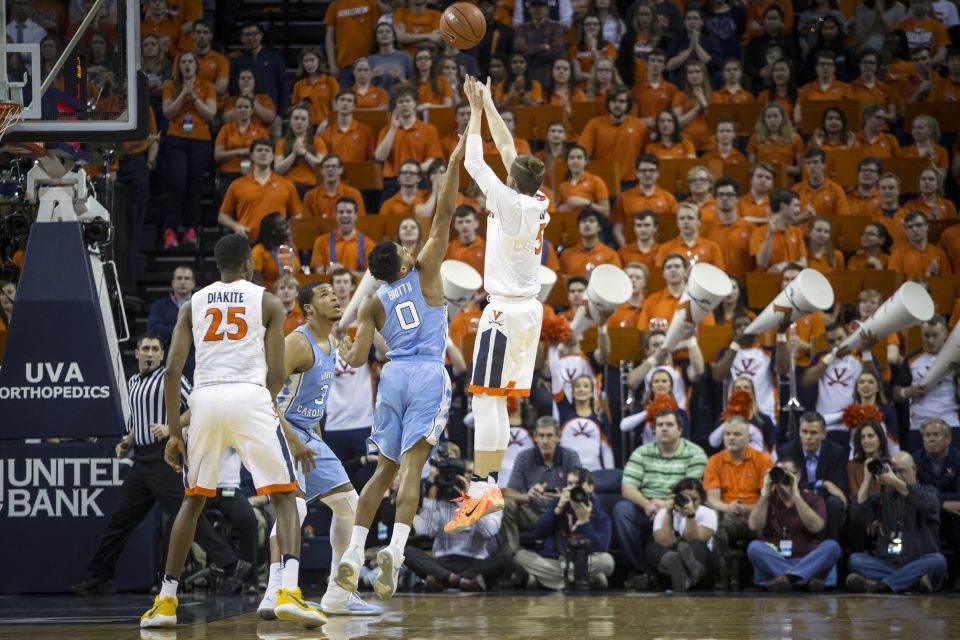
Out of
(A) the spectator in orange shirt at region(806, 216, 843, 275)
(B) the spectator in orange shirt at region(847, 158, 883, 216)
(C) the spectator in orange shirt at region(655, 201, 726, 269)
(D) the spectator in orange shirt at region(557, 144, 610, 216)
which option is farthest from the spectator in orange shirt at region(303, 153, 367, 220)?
(B) the spectator in orange shirt at region(847, 158, 883, 216)

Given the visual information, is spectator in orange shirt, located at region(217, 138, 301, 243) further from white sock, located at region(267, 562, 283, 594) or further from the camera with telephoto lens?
white sock, located at region(267, 562, 283, 594)

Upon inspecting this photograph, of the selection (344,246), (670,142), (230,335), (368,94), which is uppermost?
(368,94)

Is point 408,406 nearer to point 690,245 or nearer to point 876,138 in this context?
point 690,245

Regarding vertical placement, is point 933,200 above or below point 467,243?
above

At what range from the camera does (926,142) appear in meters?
16.7

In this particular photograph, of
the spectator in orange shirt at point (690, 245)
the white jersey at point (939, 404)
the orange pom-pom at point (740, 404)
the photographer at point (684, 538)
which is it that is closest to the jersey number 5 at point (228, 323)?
the photographer at point (684, 538)

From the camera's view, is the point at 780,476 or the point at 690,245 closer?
the point at 780,476

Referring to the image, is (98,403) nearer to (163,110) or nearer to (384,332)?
(384,332)

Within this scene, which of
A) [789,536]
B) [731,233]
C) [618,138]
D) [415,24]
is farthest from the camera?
[415,24]

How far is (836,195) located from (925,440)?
4501 millimetres

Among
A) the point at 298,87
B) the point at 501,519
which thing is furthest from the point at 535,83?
the point at 501,519

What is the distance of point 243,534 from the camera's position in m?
11.7

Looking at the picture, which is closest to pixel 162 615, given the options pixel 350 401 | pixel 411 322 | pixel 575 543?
pixel 411 322

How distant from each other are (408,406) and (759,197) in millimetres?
7487
